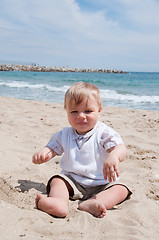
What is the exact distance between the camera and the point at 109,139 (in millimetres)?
2230

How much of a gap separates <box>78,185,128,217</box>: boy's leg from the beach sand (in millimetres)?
51

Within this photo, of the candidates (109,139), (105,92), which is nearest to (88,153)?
(109,139)

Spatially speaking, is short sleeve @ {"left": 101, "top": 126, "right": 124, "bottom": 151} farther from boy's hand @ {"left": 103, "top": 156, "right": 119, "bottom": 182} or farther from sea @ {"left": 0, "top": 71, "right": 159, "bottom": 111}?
sea @ {"left": 0, "top": 71, "right": 159, "bottom": 111}

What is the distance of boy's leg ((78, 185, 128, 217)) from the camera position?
1.87 m

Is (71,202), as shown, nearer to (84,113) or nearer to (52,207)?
(52,207)

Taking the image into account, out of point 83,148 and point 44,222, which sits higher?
point 83,148

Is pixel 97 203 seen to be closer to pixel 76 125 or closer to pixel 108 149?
pixel 108 149

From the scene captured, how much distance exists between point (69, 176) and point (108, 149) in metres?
0.42

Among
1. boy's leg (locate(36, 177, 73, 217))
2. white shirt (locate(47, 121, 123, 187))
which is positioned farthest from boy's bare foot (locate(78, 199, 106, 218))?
white shirt (locate(47, 121, 123, 187))

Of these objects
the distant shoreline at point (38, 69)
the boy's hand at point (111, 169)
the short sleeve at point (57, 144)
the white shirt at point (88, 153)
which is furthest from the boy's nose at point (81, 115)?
the distant shoreline at point (38, 69)

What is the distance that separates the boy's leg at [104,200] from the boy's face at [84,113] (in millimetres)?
574

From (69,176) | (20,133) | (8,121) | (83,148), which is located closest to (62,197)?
(69,176)

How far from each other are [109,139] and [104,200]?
50 cm

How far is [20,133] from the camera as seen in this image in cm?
427
